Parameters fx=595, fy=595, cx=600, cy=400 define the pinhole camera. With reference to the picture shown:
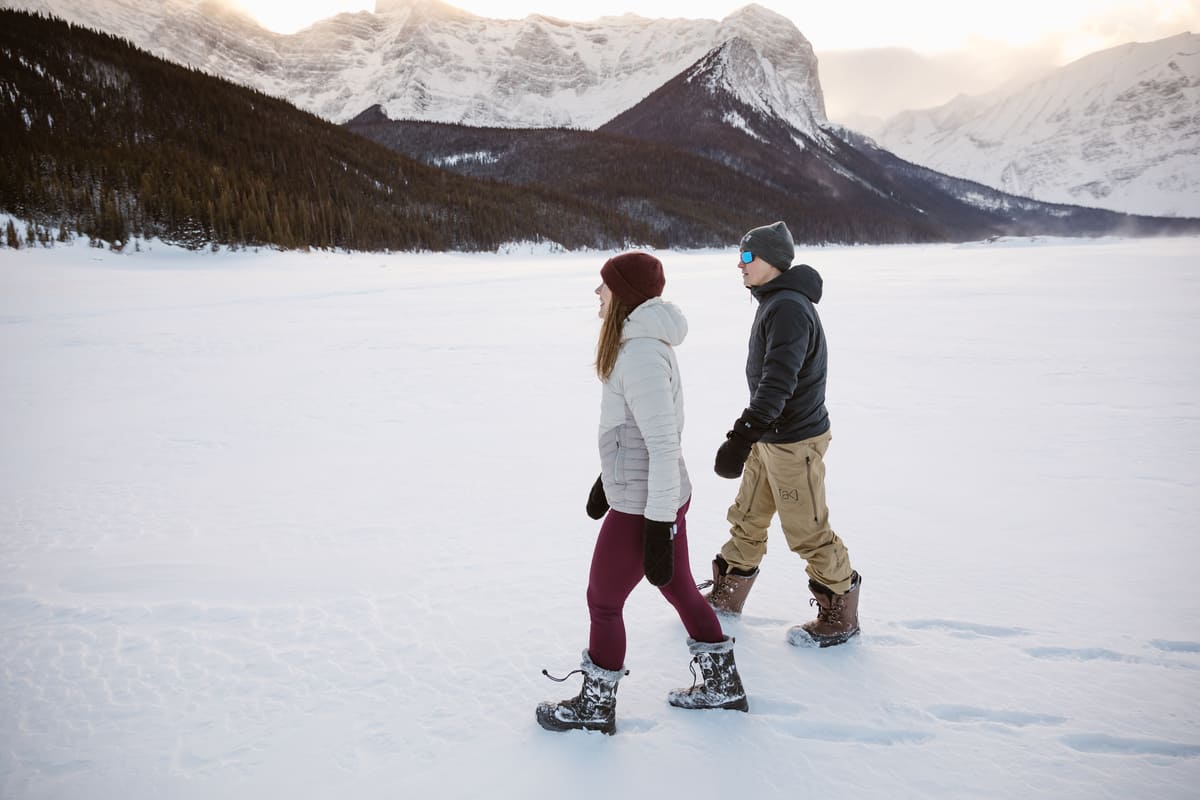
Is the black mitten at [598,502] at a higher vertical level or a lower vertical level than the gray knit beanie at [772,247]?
lower

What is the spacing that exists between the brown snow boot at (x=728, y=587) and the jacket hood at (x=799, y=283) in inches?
53.6

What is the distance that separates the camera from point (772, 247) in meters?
2.53

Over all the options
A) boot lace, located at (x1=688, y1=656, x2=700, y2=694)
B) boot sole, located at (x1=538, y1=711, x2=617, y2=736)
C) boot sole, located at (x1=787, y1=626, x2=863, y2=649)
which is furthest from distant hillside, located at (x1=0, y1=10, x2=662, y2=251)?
boot sole, located at (x1=787, y1=626, x2=863, y2=649)

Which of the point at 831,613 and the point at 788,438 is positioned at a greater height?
the point at 788,438

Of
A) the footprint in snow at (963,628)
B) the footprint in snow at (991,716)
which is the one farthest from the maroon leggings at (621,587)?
the footprint in snow at (963,628)

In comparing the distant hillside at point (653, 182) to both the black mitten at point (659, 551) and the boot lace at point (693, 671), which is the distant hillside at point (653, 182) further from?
the black mitten at point (659, 551)

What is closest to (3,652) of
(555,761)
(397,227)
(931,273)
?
(555,761)

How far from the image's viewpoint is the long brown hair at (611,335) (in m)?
2.03

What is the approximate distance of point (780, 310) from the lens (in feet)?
8.00

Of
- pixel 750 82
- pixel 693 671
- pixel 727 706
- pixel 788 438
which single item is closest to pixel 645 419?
pixel 788 438

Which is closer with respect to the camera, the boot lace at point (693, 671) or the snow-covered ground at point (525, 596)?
the snow-covered ground at point (525, 596)

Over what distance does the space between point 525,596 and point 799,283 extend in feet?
6.78

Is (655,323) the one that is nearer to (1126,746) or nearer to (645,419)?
(645,419)

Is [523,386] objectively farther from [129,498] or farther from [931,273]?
[931,273]
